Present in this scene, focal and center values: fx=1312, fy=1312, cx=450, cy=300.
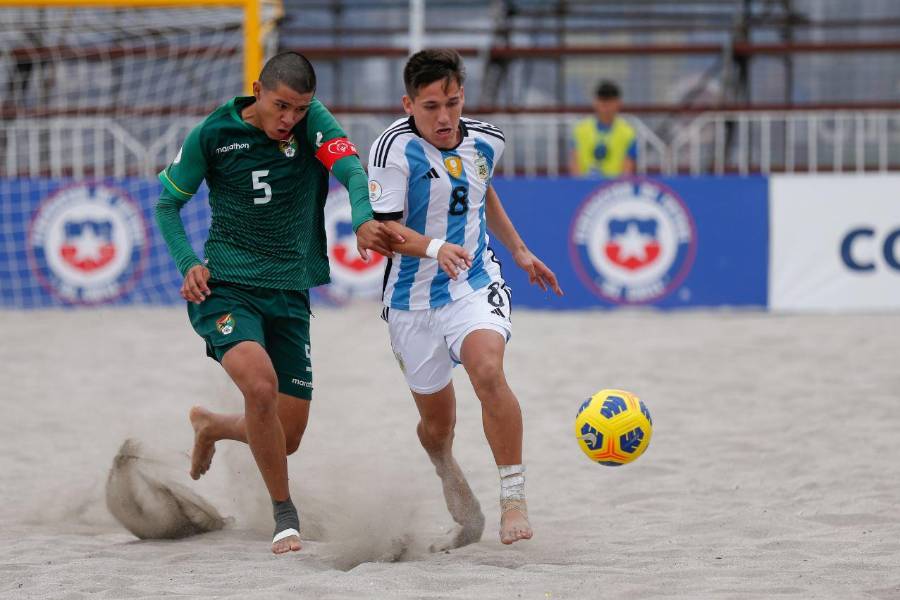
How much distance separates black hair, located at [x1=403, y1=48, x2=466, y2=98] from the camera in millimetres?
4715

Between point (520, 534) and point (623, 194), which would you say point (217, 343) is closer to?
point (520, 534)

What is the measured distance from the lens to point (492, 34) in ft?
50.2

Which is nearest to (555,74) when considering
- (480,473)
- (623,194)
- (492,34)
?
(492,34)

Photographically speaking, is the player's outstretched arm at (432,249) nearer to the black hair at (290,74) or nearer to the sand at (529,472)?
the black hair at (290,74)

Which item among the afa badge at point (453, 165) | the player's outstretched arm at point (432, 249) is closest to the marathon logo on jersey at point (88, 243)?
the afa badge at point (453, 165)

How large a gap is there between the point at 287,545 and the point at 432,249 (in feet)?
3.90

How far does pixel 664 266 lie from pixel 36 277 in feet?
19.4

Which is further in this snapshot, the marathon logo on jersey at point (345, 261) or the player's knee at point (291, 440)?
the marathon logo on jersey at point (345, 261)

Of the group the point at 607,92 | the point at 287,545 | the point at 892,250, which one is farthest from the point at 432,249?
the point at 892,250

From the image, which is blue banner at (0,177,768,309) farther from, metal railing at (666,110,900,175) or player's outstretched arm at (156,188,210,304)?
player's outstretched arm at (156,188,210,304)

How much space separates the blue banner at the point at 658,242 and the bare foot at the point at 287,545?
7432 mm

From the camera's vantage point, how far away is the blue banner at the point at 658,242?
1202 cm

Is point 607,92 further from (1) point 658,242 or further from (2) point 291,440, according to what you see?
(2) point 291,440

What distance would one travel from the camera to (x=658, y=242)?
12000 millimetres
